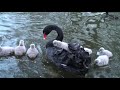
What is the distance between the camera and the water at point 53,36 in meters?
2.51

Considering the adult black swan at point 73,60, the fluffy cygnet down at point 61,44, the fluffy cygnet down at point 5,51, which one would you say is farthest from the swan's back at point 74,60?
the fluffy cygnet down at point 5,51

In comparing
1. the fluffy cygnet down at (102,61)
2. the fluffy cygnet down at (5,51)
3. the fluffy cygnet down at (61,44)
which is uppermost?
the fluffy cygnet down at (61,44)

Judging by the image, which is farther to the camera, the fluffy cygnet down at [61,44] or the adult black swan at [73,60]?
the fluffy cygnet down at [61,44]

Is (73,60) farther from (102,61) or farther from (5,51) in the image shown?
(5,51)

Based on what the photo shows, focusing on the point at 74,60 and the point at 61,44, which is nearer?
the point at 74,60

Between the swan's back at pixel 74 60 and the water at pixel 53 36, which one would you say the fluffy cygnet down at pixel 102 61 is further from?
the swan's back at pixel 74 60

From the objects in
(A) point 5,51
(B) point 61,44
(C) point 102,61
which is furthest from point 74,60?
(A) point 5,51

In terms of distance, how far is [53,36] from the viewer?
3625 millimetres

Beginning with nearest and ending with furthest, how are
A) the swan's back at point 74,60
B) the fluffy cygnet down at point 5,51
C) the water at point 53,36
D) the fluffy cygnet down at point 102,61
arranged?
the swan's back at point 74,60
the water at point 53,36
the fluffy cygnet down at point 102,61
the fluffy cygnet down at point 5,51

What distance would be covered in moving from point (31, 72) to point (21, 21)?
6.31 ft

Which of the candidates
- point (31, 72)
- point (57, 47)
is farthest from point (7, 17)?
point (31, 72)

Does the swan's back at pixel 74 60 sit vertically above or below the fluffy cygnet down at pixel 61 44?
below

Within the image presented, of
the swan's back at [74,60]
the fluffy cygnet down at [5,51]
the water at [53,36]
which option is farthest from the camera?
the fluffy cygnet down at [5,51]
